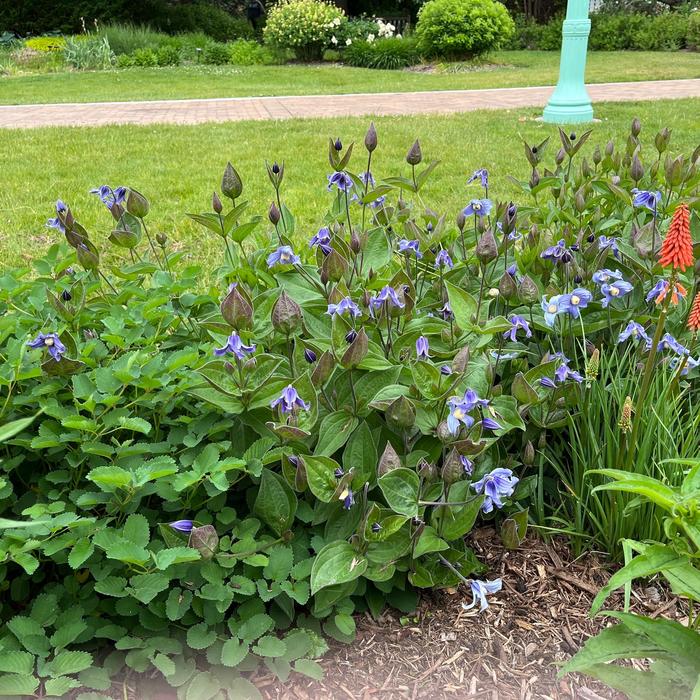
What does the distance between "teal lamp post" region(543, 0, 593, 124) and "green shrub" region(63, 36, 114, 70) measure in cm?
1211

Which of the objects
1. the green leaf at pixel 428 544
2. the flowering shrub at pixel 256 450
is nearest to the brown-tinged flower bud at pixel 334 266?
the flowering shrub at pixel 256 450

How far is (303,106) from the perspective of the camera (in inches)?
412

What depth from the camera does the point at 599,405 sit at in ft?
6.55

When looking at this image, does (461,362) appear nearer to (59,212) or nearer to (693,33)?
(59,212)

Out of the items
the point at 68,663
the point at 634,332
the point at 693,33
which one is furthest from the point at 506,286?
the point at 693,33

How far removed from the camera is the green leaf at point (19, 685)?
1.42 m

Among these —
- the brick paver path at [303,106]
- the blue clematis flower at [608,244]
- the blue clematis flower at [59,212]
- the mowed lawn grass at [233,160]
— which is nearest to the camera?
the blue clematis flower at [59,212]

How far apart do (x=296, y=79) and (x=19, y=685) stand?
46.1 ft

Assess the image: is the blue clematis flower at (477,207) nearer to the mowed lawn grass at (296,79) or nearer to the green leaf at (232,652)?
the green leaf at (232,652)

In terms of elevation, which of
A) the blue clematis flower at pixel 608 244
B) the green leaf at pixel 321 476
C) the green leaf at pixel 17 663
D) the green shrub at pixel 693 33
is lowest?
the green leaf at pixel 17 663

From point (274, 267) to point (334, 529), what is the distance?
0.92m

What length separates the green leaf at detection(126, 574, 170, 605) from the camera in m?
1.51

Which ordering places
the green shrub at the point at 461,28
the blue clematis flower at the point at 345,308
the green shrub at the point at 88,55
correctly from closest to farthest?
1. the blue clematis flower at the point at 345,308
2. the green shrub at the point at 461,28
3. the green shrub at the point at 88,55

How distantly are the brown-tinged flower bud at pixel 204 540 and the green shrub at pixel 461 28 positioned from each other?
55.6ft
